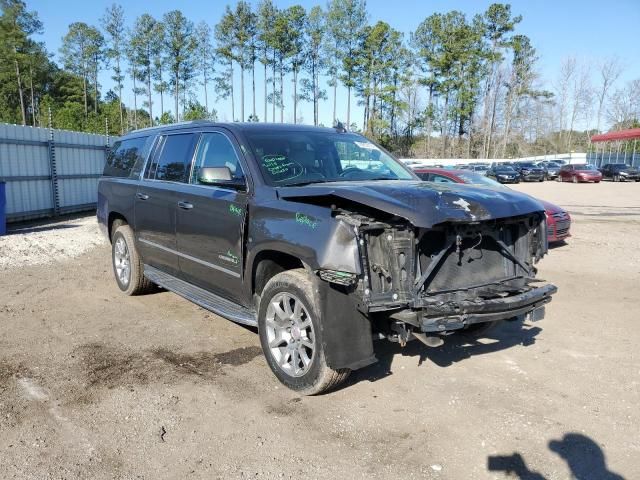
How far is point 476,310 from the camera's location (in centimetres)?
348

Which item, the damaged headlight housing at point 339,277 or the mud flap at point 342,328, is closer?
the damaged headlight housing at point 339,277

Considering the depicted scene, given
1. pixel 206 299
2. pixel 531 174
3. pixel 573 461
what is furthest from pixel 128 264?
pixel 531 174

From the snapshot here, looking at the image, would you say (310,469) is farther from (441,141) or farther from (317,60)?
(441,141)

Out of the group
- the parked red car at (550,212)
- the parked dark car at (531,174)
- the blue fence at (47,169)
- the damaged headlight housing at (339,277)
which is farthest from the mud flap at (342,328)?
the parked dark car at (531,174)

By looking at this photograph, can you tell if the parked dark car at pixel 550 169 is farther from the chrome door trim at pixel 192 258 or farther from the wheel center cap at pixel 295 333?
the wheel center cap at pixel 295 333

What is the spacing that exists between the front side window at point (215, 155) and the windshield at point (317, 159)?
0.67 ft

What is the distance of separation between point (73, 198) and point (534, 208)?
45.0 ft

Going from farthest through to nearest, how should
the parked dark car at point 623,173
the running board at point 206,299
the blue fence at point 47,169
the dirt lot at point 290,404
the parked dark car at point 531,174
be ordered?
the parked dark car at point 531,174
the parked dark car at point 623,173
the blue fence at point 47,169
the running board at point 206,299
the dirt lot at point 290,404

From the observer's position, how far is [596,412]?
3674mm

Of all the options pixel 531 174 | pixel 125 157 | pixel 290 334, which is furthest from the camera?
pixel 531 174

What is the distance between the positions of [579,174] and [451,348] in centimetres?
3888

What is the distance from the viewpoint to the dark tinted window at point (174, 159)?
5199mm

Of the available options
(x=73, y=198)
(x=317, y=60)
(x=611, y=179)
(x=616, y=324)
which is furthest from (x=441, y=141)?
(x=616, y=324)

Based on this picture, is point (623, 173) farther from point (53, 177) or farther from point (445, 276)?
point (445, 276)
